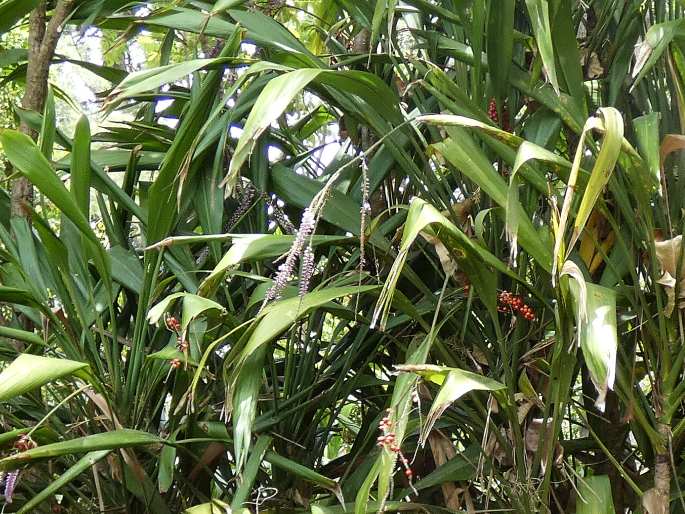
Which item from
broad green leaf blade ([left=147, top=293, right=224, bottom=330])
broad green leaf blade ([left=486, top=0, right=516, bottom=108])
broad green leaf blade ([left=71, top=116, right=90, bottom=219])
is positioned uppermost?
broad green leaf blade ([left=486, top=0, right=516, bottom=108])

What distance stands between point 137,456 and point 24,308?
0.93ft

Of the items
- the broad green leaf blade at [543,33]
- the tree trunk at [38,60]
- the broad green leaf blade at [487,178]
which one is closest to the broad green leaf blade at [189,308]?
the broad green leaf blade at [487,178]

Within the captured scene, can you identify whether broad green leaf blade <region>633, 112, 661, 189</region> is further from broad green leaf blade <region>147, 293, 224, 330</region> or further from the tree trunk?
the tree trunk

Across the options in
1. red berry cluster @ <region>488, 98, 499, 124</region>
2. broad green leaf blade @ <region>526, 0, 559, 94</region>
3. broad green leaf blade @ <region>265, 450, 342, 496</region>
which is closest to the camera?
broad green leaf blade @ <region>526, 0, 559, 94</region>

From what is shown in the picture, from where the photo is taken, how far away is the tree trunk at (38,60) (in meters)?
1.34

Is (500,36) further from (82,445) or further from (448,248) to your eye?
(82,445)

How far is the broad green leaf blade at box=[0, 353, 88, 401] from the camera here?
84 centimetres

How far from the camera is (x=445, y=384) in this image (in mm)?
816

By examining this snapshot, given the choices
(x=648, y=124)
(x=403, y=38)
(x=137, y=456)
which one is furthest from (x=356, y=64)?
(x=137, y=456)

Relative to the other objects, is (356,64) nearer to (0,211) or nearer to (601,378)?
(0,211)

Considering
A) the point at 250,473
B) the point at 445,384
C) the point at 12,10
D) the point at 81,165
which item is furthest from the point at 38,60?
the point at 445,384

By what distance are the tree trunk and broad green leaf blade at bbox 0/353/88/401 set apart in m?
0.51

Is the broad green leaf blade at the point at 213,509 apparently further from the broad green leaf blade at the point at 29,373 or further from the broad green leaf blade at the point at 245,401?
the broad green leaf blade at the point at 29,373

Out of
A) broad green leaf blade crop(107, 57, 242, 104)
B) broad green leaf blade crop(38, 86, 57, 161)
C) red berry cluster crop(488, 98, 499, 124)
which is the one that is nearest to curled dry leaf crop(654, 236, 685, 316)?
red berry cluster crop(488, 98, 499, 124)
